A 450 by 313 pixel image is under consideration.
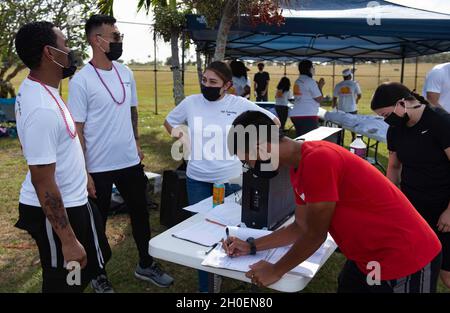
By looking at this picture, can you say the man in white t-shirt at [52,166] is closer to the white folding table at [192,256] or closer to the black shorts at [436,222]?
the white folding table at [192,256]

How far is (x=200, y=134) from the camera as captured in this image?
2965mm

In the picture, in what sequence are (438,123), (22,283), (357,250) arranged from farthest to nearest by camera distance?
(22,283)
(438,123)
(357,250)

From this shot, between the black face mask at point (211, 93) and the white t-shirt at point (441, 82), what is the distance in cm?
225

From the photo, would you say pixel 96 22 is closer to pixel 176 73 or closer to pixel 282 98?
pixel 176 73

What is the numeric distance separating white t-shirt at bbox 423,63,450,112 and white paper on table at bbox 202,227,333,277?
8.92 ft

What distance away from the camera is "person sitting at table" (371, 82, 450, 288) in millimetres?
2344

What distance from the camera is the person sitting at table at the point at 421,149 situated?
2344 millimetres

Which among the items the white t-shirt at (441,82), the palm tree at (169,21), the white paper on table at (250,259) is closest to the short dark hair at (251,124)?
the white paper on table at (250,259)

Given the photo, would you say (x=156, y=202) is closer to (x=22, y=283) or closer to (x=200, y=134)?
(x=22, y=283)

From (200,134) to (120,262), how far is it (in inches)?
61.7

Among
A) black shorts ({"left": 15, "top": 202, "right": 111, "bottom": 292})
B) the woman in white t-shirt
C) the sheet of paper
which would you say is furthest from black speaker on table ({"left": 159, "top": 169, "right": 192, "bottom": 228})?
the woman in white t-shirt

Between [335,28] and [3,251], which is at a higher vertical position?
[335,28]

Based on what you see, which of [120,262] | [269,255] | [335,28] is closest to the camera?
[269,255]
